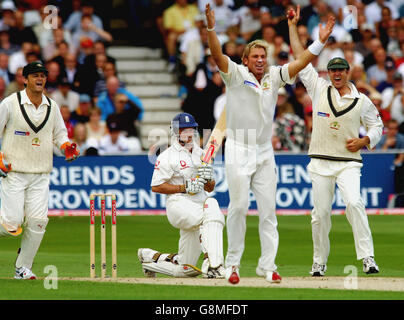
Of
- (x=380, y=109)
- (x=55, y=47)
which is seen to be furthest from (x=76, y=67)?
(x=380, y=109)

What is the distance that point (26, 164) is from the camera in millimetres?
11227

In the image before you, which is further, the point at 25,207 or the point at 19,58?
the point at 19,58

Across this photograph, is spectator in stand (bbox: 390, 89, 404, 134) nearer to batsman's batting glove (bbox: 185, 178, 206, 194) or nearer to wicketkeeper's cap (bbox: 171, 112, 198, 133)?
wicketkeeper's cap (bbox: 171, 112, 198, 133)

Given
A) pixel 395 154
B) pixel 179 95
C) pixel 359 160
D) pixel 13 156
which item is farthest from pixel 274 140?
pixel 13 156

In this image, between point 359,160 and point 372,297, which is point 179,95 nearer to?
point 359,160

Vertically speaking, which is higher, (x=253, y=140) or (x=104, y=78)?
(x=104, y=78)

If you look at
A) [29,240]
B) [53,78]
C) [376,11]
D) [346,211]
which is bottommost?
[29,240]

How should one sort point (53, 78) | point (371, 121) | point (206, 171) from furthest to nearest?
point (53, 78)
point (371, 121)
point (206, 171)

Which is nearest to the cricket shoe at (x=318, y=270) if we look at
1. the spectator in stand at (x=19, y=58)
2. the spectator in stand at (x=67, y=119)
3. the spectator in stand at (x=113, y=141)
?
the spectator in stand at (x=113, y=141)

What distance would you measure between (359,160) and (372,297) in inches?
104

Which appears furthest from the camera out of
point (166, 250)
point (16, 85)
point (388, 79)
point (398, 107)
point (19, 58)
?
point (388, 79)

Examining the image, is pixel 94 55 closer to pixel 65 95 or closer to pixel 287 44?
pixel 65 95

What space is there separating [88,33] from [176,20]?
2031 mm
